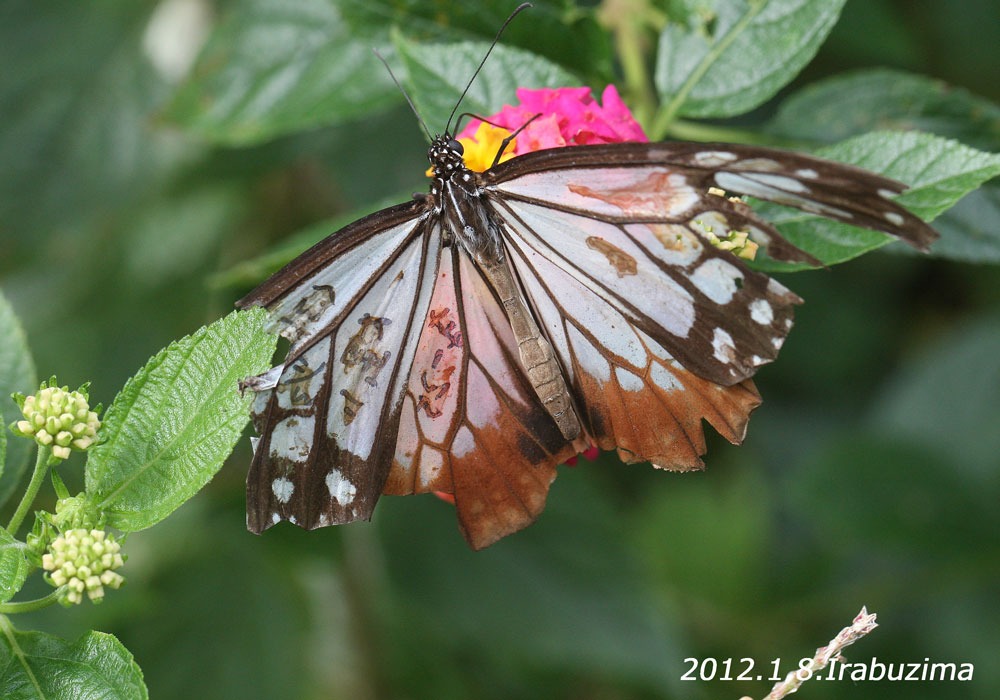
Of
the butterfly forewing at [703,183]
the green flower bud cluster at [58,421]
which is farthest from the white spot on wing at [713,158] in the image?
the green flower bud cluster at [58,421]

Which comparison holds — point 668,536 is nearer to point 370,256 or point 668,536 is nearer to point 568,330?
point 568,330

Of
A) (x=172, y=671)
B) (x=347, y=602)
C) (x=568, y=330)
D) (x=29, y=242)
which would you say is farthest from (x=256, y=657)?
(x=568, y=330)

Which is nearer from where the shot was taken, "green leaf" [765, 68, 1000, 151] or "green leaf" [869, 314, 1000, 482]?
"green leaf" [765, 68, 1000, 151]

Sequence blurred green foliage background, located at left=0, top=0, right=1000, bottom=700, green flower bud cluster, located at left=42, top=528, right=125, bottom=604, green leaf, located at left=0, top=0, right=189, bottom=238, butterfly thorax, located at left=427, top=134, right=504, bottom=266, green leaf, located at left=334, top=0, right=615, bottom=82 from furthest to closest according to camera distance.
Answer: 1. green leaf, located at left=0, top=0, right=189, bottom=238
2. blurred green foliage background, located at left=0, top=0, right=1000, bottom=700
3. green leaf, located at left=334, top=0, right=615, bottom=82
4. butterfly thorax, located at left=427, top=134, right=504, bottom=266
5. green flower bud cluster, located at left=42, top=528, right=125, bottom=604

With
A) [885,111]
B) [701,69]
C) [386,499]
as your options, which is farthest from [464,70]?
[386,499]

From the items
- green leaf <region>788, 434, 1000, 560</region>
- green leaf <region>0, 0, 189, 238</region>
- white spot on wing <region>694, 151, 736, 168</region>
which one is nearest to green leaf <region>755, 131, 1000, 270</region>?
white spot on wing <region>694, 151, 736, 168</region>

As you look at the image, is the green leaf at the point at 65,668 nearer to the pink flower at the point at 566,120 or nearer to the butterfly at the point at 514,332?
the butterfly at the point at 514,332

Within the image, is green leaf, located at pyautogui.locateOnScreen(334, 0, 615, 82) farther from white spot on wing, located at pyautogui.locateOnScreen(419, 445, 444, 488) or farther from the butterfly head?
white spot on wing, located at pyautogui.locateOnScreen(419, 445, 444, 488)
